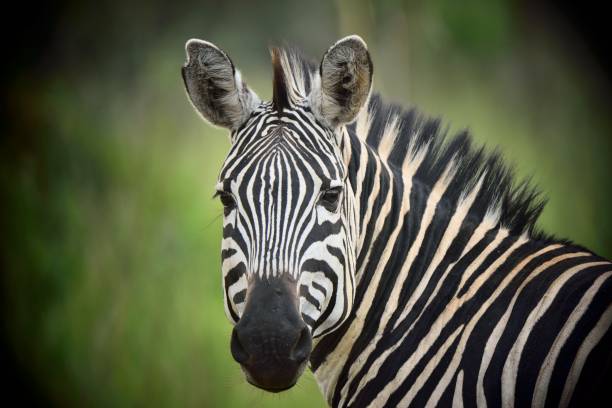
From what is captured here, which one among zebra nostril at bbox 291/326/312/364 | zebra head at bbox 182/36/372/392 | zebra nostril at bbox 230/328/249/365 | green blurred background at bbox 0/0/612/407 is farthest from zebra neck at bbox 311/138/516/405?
green blurred background at bbox 0/0/612/407

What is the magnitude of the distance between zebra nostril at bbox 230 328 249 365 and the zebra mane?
1247mm

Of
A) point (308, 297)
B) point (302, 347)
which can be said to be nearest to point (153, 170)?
point (308, 297)

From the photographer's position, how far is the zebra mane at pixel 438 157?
10.2 feet

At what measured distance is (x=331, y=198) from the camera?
277 centimetres

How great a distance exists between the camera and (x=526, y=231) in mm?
3094

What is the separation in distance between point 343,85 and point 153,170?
6.23 meters

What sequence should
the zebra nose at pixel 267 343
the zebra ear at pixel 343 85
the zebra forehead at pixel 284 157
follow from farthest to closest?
the zebra ear at pixel 343 85, the zebra forehead at pixel 284 157, the zebra nose at pixel 267 343

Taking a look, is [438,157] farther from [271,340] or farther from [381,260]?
[271,340]

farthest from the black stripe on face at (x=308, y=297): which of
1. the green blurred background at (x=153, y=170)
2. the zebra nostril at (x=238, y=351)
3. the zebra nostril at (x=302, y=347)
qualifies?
the green blurred background at (x=153, y=170)

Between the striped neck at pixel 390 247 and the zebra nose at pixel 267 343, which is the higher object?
the striped neck at pixel 390 247

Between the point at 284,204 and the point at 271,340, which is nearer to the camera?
the point at 271,340

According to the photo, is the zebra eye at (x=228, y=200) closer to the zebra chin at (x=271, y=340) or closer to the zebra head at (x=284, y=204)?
the zebra head at (x=284, y=204)

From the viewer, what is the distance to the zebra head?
8.13 feet

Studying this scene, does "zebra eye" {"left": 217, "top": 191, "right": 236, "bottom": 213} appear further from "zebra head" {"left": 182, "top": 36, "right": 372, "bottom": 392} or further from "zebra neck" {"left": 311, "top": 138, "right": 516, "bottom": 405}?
"zebra neck" {"left": 311, "top": 138, "right": 516, "bottom": 405}
